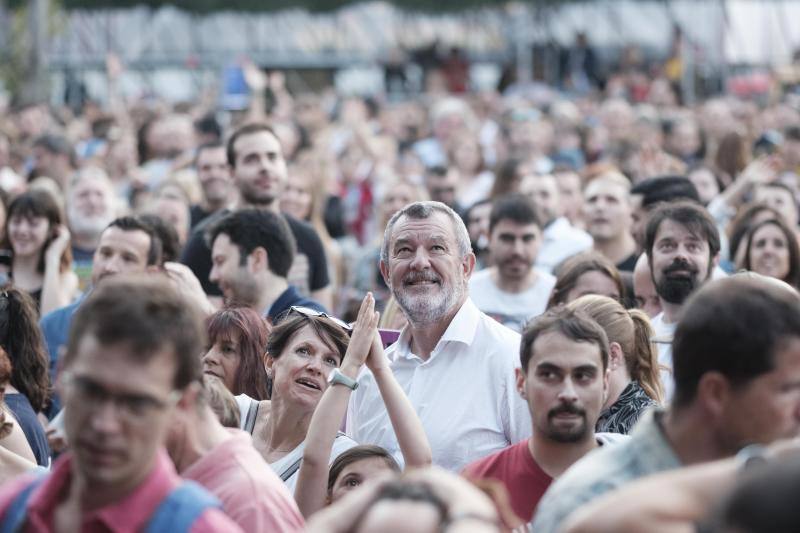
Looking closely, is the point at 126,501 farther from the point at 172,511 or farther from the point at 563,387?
the point at 563,387

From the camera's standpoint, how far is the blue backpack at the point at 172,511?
118 inches

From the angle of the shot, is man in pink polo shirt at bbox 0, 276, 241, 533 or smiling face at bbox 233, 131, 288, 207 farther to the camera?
smiling face at bbox 233, 131, 288, 207

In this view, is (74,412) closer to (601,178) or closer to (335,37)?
(601,178)

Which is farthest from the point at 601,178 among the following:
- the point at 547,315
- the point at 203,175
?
the point at 547,315

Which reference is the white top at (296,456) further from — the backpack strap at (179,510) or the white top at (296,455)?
the backpack strap at (179,510)

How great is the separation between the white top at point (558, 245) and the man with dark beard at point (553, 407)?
196 inches

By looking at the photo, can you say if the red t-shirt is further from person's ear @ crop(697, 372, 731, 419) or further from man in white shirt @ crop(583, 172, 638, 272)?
man in white shirt @ crop(583, 172, 638, 272)

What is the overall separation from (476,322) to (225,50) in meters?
27.4

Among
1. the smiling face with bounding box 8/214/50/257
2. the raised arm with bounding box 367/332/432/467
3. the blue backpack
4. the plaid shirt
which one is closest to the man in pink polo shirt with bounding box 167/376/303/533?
the blue backpack

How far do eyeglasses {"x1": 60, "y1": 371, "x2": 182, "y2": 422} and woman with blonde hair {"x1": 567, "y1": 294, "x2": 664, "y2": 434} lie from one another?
8.93ft

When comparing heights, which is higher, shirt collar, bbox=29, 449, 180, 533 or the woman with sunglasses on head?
shirt collar, bbox=29, 449, 180, 533

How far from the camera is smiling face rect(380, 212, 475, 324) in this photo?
18.6 ft

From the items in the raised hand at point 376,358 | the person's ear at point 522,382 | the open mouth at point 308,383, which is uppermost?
→ the raised hand at point 376,358

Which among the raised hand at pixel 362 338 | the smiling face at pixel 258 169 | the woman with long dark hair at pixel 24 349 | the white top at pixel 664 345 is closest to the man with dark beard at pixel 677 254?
the white top at pixel 664 345
